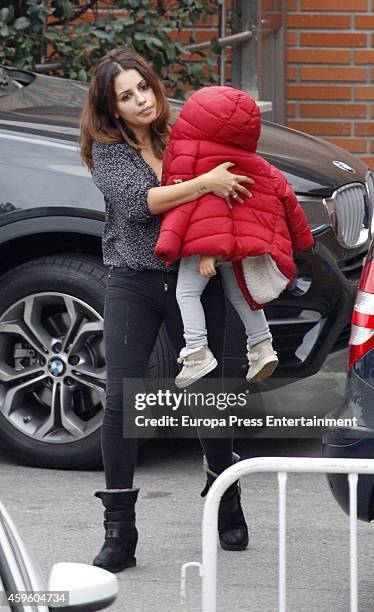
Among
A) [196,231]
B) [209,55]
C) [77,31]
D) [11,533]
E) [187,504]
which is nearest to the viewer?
[11,533]

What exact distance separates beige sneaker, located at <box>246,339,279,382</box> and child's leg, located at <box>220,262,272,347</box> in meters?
0.02

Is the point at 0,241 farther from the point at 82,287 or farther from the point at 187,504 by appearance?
the point at 187,504

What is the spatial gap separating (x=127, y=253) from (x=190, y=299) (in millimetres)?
247

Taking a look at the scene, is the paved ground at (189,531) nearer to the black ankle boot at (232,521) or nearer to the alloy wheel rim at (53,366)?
the black ankle boot at (232,521)

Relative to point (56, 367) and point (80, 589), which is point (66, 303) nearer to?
point (56, 367)

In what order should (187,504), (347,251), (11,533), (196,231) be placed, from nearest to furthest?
(11,533), (196,231), (187,504), (347,251)

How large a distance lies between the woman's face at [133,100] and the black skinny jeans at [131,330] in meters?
0.47

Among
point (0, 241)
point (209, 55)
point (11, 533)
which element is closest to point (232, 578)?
point (0, 241)

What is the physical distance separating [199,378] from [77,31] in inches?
169

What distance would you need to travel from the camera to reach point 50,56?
848 cm

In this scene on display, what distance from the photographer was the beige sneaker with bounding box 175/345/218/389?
14.2ft

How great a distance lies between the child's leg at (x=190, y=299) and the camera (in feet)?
14.2

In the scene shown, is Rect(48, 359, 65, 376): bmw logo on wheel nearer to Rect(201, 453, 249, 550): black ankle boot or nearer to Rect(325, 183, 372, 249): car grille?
Rect(201, 453, 249, 550): black ankle boot

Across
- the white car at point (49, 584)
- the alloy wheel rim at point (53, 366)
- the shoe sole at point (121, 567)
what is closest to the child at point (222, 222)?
the shoe sole at point (121, 567)
